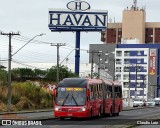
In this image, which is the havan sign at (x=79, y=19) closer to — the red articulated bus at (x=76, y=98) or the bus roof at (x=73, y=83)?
the red articulated bus at (x=76, y=98)

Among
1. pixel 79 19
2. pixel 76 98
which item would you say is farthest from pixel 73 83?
pixel 79 19

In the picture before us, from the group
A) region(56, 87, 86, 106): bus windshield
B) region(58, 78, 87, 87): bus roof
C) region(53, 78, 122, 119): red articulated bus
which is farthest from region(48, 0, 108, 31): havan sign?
region(56, 87, 86, 106): bus windshield

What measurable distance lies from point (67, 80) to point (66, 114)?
256cm

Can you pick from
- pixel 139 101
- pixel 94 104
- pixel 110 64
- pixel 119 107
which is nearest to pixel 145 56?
pixel 110 64

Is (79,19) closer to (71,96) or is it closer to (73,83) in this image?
(73,83)

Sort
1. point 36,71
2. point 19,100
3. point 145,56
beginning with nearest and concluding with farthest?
point 19,100 → point 36,71 → point 145,56

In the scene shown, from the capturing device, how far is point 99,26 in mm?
94812

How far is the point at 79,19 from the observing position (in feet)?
311

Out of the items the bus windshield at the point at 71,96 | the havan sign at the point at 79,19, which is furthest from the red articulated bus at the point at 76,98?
the havan sign at the point at 79,19

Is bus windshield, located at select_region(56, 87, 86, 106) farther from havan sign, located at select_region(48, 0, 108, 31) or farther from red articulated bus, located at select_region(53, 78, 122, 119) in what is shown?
havan sign, located at select_region(48, 0, 108, 31)

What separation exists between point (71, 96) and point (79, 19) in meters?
56.9

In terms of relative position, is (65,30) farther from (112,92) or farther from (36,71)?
(36,71)

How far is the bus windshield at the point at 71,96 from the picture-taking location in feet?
126

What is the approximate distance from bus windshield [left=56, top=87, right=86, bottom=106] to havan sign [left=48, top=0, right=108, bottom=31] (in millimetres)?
55699
